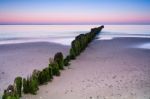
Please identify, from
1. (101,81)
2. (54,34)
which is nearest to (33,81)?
(101,81)

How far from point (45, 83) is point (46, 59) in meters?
5.10

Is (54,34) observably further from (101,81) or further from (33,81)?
(33,81)

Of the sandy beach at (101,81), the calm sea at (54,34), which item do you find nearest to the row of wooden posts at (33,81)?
the sandy beach at (101,81)

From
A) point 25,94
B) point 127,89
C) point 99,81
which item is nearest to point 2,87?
point 25,94

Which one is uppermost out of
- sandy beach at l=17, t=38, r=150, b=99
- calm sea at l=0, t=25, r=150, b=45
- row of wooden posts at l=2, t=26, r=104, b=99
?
row of wooden posts at l=2, t=26, r=104, b=99

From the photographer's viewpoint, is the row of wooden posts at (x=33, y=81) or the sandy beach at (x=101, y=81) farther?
the sandy beach at (x=101, y=81)

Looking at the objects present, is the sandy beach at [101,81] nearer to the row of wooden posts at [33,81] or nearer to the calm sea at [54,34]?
the row of wooden posts at [33,81]

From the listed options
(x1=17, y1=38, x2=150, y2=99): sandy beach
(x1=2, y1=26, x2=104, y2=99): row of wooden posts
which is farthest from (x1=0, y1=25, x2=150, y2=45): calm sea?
(x1=2, y1=26, x2=104, y2=99): row of wooden posts

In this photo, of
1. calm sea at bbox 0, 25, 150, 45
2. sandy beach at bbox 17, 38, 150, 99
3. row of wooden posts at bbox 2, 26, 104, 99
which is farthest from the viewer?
calm sea at bbox 0, 25, 150, 45

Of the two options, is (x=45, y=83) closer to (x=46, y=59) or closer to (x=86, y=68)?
(x=86, y=68)

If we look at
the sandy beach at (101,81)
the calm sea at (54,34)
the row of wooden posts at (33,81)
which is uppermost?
the row of wooden posts at (33,81)

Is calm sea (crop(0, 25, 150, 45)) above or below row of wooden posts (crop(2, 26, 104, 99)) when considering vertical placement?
below

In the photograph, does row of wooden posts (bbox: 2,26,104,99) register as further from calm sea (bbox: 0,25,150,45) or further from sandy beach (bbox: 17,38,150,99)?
calm sea (bbox: 0,25,150,45)

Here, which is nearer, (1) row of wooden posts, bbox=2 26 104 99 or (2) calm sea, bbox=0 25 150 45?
(1) row of wooden posts, bbox=2 26 104 99
